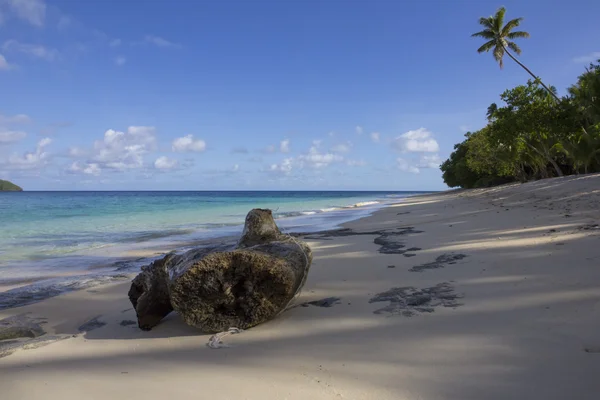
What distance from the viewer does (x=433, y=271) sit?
222 inches

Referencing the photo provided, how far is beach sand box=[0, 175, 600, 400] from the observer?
8.50 feet

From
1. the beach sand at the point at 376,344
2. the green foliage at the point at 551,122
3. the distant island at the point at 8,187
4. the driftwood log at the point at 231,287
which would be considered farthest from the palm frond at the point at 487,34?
the distant island at the point at 8,187

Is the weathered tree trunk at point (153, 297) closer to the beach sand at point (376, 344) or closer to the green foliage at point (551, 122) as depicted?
the beach sand at point (376, 344)

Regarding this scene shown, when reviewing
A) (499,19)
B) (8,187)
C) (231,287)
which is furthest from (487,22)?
(8,187)

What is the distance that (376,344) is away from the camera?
3.30 m

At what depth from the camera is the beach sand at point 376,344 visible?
8.50 feet

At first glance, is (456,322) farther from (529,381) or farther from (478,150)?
(478,150)

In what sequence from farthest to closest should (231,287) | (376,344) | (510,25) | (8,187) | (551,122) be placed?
(8,187), (510,25), (551,122), (231,287), (376,344)

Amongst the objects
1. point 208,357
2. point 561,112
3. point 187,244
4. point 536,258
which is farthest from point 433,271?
point 561,112

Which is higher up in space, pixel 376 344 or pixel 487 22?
pixel 487 22

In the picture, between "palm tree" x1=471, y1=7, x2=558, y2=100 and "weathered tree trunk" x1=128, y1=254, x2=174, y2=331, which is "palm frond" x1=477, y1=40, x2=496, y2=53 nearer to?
"palm tree" x1=471, y1=7, x2=558, y2=100

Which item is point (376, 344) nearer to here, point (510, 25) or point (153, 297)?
point (153, 297)

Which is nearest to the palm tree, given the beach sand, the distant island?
the beach sand

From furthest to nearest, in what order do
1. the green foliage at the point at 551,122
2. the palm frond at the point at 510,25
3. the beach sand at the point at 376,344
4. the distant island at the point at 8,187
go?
the distant island at the point at 8,187 < the palm frond at the point at 510,25 < the green foliage at the point at 551,122 < the beach sand at the point at 376,344
